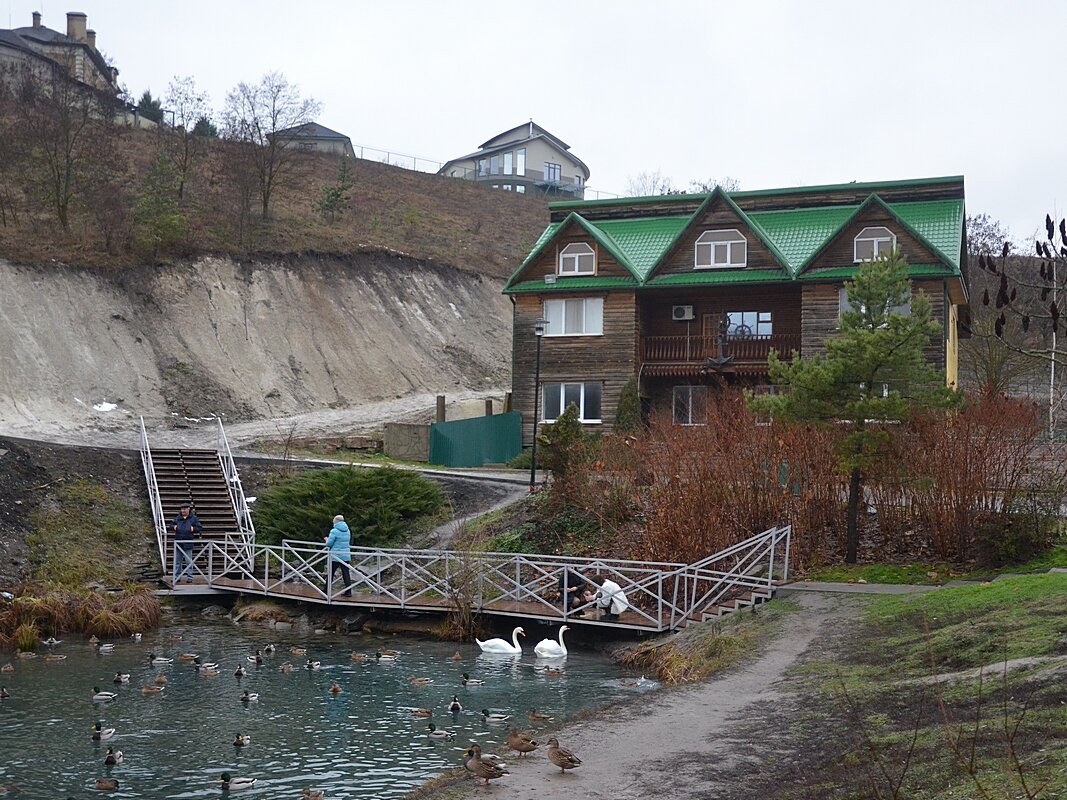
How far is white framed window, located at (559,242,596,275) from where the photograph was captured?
43.7 metres

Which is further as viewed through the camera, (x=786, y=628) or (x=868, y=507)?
(x=868, y=507)

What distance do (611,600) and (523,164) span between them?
3225 inches

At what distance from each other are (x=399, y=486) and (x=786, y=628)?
16022mm

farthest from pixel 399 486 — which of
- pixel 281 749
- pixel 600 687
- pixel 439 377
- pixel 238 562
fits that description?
pixel 439 377

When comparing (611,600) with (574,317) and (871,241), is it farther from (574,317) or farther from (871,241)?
(871,241)

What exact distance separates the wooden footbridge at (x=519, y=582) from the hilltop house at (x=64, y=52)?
2002 inches

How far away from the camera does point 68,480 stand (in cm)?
3291

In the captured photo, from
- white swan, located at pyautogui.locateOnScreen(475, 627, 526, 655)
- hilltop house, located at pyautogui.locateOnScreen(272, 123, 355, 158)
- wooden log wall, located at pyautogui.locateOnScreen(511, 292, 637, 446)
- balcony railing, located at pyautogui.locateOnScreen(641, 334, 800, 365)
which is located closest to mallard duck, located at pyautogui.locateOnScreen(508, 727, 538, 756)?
white swan, located at pyautogui.locateOnScreen(475, 627, 526, 655)

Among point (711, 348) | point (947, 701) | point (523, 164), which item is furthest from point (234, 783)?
point (523, 164)

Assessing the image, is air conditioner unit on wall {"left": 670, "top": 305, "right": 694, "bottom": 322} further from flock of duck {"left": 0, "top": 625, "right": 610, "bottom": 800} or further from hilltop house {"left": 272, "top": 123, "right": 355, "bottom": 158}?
hilltop house {"left": 272, "top": 123, "right": 355, "bottom": 158}

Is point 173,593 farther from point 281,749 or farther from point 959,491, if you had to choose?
point 959,491

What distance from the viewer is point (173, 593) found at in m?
28.0

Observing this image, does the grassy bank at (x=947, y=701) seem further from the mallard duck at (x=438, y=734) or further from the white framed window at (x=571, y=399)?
the white framed window at (x=571, y=399)

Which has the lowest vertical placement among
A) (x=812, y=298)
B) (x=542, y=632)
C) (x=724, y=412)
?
(x=542, y=632)
